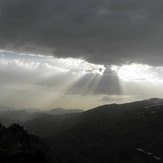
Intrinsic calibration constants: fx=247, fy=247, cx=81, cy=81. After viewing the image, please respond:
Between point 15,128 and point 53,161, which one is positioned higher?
point 15,128

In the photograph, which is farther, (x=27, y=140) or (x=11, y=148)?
(x=27, y=140)

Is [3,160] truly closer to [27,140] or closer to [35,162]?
[35,162]

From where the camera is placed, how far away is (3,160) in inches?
4291

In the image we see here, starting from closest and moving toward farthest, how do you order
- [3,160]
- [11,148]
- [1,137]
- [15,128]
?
[3,160] → [11,148] → [1,137] → [15,128]

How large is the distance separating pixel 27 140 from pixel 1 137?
57.6 ft

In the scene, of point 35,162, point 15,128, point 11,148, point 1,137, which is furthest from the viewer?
point 15,128

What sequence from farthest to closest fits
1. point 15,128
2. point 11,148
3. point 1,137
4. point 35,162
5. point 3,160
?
point 15,128 → point 1,137 → point 11,148 → point 3,160 → point 35,162

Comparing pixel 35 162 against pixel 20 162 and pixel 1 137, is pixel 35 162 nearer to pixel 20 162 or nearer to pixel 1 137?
pixel 20 162

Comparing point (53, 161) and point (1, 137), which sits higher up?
point (1, 137)

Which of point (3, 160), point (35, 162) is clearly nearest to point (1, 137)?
point (3, 160)

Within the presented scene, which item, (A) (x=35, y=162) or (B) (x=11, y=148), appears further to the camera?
(B) (x=11, y=148)

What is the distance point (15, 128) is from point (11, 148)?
4704cm

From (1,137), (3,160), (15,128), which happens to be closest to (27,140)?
(1,137)

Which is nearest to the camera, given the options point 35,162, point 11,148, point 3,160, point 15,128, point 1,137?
point 35,162
